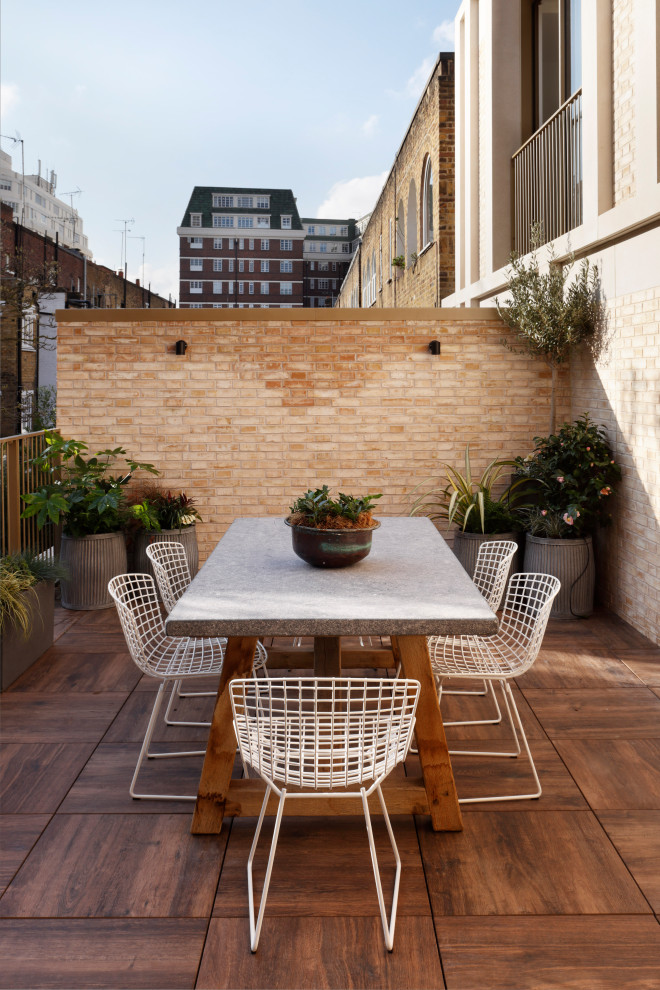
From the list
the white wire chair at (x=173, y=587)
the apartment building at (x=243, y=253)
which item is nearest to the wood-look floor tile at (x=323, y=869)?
Result: the white wire chair at (x=173, y=587)

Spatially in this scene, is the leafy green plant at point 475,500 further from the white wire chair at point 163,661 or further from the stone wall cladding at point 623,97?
the white wire chair at point 163,661

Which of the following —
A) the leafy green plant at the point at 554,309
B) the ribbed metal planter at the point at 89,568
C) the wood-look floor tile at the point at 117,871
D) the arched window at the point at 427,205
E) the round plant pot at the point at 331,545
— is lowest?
the wood-look floor tile at the point at 117,871

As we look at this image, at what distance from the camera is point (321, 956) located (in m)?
2.20

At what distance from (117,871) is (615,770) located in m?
1.99

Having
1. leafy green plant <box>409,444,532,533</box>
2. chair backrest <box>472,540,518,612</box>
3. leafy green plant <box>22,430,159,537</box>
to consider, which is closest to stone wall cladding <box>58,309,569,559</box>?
leafy green plant <box>409,444,532,533</box>

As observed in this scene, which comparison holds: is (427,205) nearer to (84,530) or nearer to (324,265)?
(84,530)

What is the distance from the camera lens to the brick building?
10.7 m

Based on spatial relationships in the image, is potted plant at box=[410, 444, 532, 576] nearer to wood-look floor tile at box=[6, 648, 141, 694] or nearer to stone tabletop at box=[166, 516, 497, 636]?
stone tabletop at box=[166, 516, 497, 636]

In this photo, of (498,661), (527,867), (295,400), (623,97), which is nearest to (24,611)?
(498,661)

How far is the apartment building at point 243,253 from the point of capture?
2189 inches

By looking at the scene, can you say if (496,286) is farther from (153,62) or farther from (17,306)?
(17,306)

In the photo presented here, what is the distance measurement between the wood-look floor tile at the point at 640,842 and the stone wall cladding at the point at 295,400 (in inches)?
149

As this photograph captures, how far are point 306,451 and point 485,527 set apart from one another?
154 cm

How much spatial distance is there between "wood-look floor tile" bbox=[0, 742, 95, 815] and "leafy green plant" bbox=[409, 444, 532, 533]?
11.0ft
